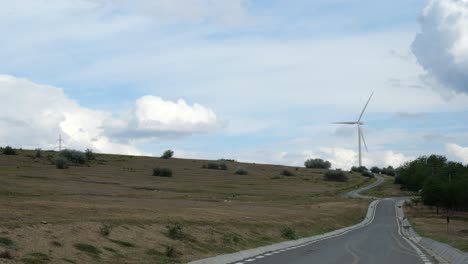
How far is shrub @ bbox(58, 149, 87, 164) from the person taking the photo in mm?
115031

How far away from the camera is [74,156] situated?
11650cm

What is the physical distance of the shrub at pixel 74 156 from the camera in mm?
115031

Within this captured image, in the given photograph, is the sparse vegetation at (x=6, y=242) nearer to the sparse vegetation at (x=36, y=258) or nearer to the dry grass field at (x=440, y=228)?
the sparse vegetation at (x=36, y=258)

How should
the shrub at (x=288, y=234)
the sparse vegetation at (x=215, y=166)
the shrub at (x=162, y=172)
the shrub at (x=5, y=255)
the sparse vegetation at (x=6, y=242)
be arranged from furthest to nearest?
the sparse vegetation at (x=215, y=166) < the shrub at (x=162, y=172) < the shrub at (x=288, y=234) < the sparse vegetation at (x=6, y=242) < the shrub at (x=5, y=255)

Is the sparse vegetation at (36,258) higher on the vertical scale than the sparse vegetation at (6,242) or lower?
lower

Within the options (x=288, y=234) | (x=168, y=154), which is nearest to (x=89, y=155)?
(x=168, y=154)

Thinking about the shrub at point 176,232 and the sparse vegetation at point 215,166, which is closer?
the shrub at point 176,232

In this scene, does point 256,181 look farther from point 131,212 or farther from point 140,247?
point 140,247

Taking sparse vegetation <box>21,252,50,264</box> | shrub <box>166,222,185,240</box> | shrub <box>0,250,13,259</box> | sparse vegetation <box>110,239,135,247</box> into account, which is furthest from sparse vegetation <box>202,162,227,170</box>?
shrub <box>0,250,13,259</box>

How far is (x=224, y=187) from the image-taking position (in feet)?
357

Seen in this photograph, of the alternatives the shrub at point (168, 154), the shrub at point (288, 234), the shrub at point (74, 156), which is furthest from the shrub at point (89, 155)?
the shrub at point (288, 234)

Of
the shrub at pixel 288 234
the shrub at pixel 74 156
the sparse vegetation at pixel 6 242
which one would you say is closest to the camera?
the sparse vegetation at pixel 6 242

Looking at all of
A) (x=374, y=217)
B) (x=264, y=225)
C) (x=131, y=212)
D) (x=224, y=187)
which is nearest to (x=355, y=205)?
(x=374, y=217)

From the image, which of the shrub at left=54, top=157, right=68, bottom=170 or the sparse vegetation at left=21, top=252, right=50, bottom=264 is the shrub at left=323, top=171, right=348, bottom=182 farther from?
the sparse vegetation at left=21, top=252, right=50, bottom=264
